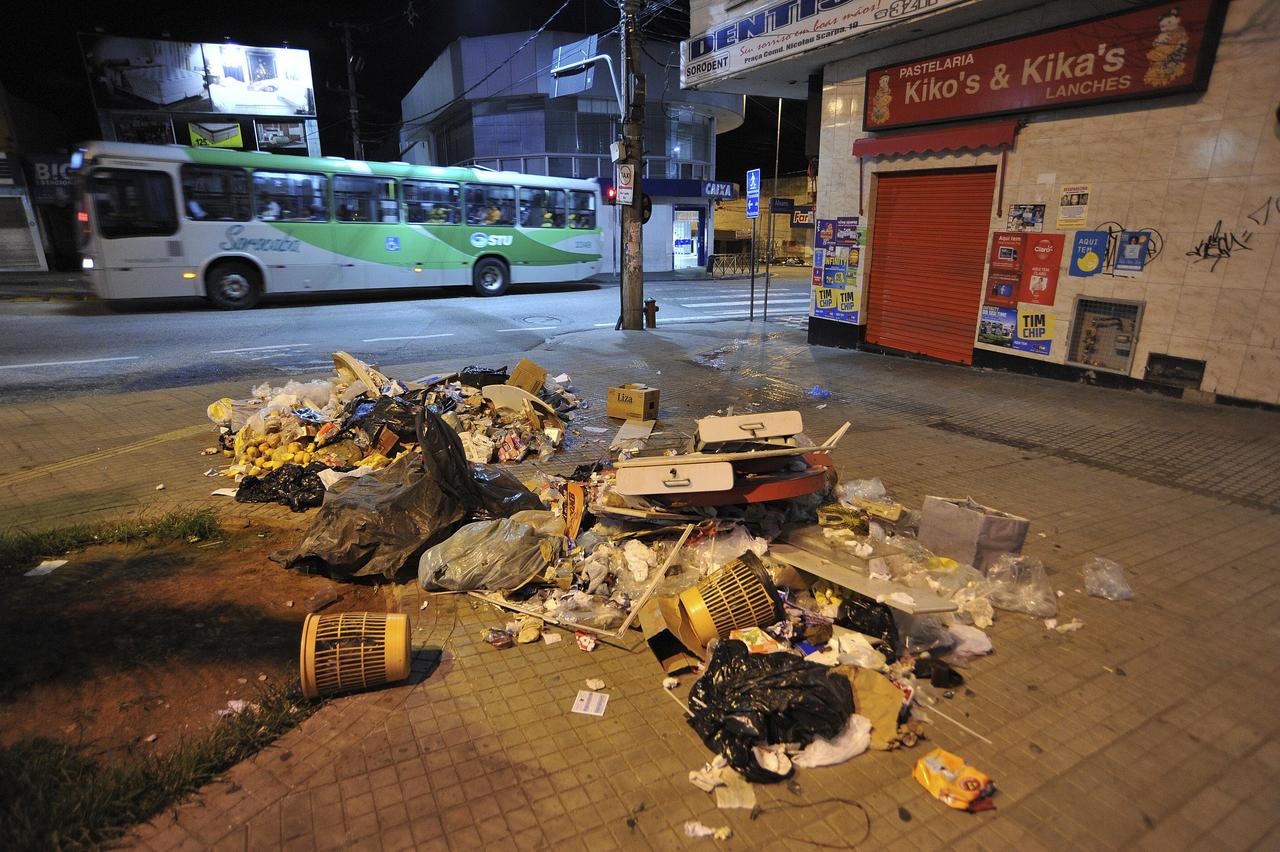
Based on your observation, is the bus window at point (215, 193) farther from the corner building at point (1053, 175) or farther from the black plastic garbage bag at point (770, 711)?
the black plastic garbage bag at point (770, 711)

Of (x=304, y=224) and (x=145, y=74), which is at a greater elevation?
(x=145, y=74)

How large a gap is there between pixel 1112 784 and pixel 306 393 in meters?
7.42

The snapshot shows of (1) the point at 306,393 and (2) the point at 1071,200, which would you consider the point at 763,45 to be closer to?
(2) the point at 1071,200

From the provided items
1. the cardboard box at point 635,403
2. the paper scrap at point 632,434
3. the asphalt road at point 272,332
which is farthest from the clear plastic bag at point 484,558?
the asphalt road at point 272,332

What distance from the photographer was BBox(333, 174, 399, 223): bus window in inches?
685

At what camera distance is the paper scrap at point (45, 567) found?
4133mm

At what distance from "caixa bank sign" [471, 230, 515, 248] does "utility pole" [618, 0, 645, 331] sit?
744 centimetres

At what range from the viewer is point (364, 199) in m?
17.8

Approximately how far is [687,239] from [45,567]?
33.0 meters

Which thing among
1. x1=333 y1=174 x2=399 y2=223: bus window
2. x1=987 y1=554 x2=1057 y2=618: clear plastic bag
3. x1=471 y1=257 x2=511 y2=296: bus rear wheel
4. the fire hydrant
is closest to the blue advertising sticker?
x1=987 y1=554 x2=1057 y2=618: clear plastic bag

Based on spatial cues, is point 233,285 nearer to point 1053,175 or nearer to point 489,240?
point 489,240

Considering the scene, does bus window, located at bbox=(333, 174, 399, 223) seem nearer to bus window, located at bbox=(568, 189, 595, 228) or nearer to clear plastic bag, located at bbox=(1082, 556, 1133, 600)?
bus window, located at bbox=(568, 189, 595, 228)

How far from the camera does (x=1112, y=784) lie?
2598 mm

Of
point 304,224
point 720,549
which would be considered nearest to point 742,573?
point 720,549
